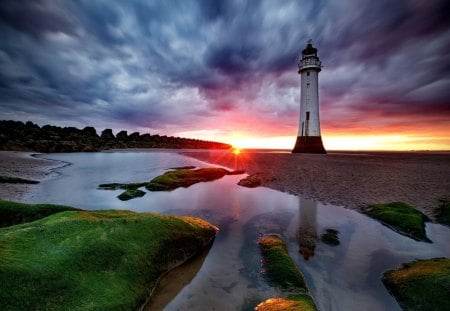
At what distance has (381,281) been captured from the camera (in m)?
6.04

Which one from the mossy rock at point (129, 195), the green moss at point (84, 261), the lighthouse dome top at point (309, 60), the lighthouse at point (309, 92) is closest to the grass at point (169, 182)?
the mossy rock at point (129, 195)

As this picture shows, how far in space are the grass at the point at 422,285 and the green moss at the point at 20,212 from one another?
442 inches

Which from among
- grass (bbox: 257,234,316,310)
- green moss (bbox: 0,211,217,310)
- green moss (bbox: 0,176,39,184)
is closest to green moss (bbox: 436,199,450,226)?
grass (bbox: 257,234,316,310)

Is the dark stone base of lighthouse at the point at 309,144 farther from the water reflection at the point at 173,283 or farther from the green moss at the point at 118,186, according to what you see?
the water reflection at the point at 173,283

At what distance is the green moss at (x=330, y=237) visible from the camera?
8394 millimetres

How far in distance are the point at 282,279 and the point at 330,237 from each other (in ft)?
13.0

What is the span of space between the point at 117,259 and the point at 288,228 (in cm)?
718

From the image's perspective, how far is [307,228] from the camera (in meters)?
9.91

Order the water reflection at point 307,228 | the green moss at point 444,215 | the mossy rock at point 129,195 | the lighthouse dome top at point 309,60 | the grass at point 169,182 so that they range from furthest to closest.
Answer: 1. the lighthouse dome top at point 309,60
2. the grass at point 169,182
3. the mossy rock at point 129,195
4. the green moss at point 444,215
5. the water reflection at point 307,228

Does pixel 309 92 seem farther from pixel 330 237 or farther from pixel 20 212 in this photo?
pixel 20 212

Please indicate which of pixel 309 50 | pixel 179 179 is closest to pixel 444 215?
pixel 179 179

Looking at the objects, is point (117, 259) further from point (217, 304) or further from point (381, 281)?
point (381, 281)

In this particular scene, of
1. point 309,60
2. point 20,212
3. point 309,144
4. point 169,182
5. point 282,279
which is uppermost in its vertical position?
point 309,60

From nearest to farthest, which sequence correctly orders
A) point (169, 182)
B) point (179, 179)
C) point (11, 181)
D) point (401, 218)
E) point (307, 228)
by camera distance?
point (307, 228) < point (401, 218) < point (11, 181) < point (169, 182) < point (179, 179)
